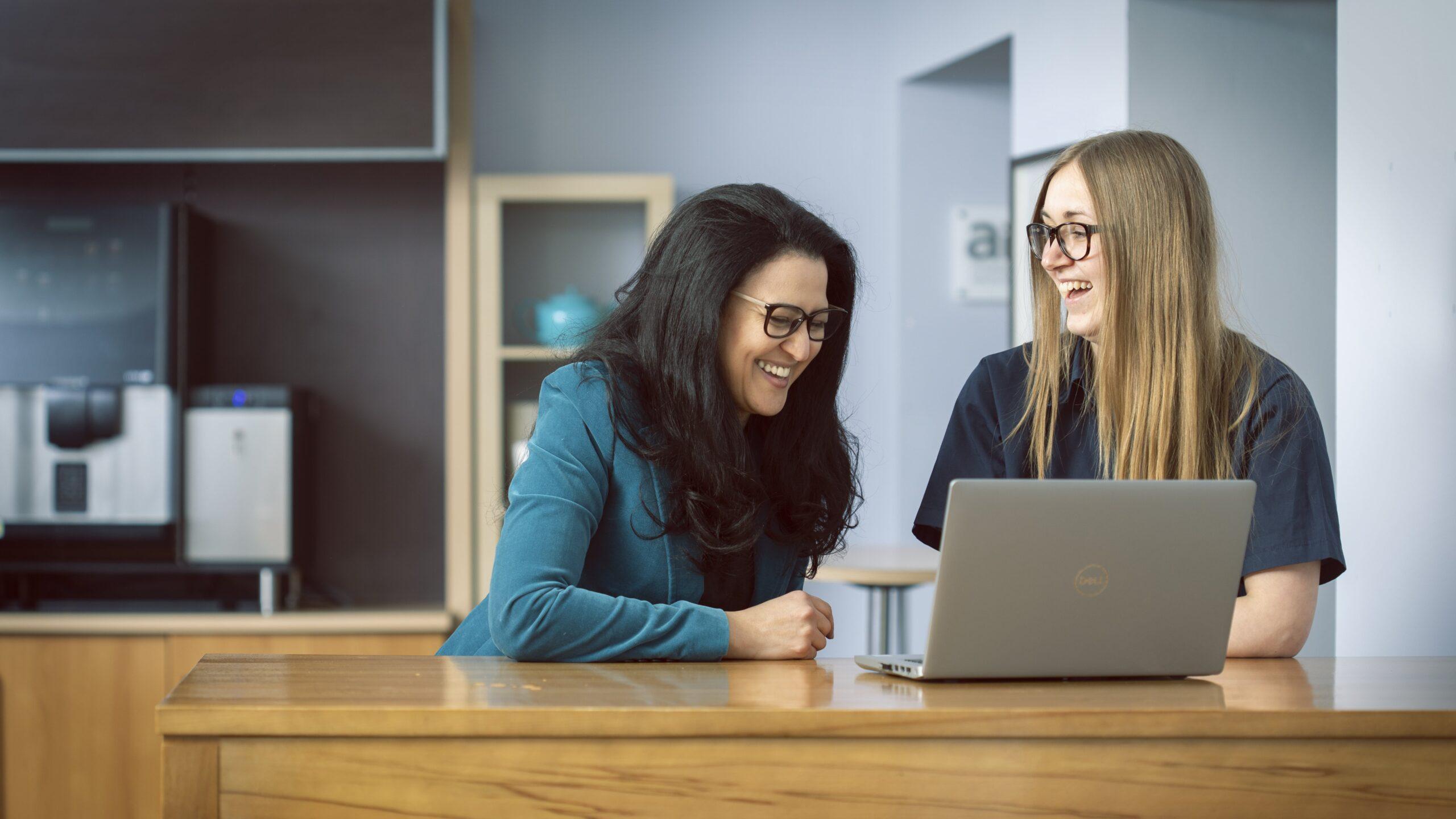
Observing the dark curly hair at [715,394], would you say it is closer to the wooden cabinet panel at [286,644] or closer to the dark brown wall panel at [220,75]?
the wooden cabinet panel at [286,644]

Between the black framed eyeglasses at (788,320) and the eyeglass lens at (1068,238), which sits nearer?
the black framed eyeglasses at (788,320)

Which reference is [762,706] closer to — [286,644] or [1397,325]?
[1397,325]

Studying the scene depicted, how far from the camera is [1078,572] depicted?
44.1 inches

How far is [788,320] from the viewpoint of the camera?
1513mm

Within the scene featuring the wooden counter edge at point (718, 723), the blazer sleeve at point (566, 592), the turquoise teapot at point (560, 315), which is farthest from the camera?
the turquoise teapot at point (560, 315)

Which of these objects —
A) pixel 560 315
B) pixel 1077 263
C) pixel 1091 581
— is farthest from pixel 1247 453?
pixel 560 315

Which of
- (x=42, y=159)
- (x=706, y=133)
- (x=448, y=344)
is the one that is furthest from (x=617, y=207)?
(x=42, y=159)

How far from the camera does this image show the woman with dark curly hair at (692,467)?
131cm

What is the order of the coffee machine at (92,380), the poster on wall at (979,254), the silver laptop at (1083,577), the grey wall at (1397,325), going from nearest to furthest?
the silver laptop at (1083,577), the grey wall at (1397,325), the coffee machine at (92,380), the poster on wall at (979,254)

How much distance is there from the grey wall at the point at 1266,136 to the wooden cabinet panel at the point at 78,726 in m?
2.74

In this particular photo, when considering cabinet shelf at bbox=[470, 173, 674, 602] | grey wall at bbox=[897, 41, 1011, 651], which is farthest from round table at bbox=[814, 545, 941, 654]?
cabinet shelf at bbox=[470, 173, 674, 602]

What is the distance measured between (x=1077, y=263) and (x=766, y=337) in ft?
1.48

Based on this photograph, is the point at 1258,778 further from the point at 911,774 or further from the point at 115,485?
the point at 115,485

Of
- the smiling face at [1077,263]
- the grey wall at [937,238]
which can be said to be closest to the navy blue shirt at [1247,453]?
the smiling face at [1077,263]
